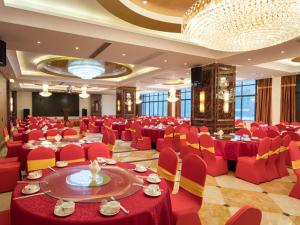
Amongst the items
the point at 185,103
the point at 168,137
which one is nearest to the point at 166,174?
the point at 168,137

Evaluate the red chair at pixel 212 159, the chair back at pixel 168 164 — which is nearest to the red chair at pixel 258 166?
the red chair at pixel 212 159

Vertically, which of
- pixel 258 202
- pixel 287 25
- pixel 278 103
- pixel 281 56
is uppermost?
pixel 281 56

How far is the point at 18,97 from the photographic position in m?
20.4

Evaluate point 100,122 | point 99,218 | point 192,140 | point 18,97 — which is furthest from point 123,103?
point 99,218

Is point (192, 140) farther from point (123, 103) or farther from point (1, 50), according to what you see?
point (123, 103)

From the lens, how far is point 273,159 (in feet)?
14.7

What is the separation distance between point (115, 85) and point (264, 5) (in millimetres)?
13041

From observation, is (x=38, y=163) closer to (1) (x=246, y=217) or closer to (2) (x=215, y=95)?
(1) (x=246, y=217)

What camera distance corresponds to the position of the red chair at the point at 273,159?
4.34 metres

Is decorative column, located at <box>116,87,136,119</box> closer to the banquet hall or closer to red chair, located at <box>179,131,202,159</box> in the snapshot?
the banquet hall

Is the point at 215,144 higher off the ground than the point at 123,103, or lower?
lower

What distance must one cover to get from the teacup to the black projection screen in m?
20.6

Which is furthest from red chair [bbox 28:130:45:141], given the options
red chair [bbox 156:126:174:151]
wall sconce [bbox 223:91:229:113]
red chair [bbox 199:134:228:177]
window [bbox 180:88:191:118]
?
window [bbox 180:88:191:118]

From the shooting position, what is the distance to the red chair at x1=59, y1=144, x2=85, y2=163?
3.21 meters
